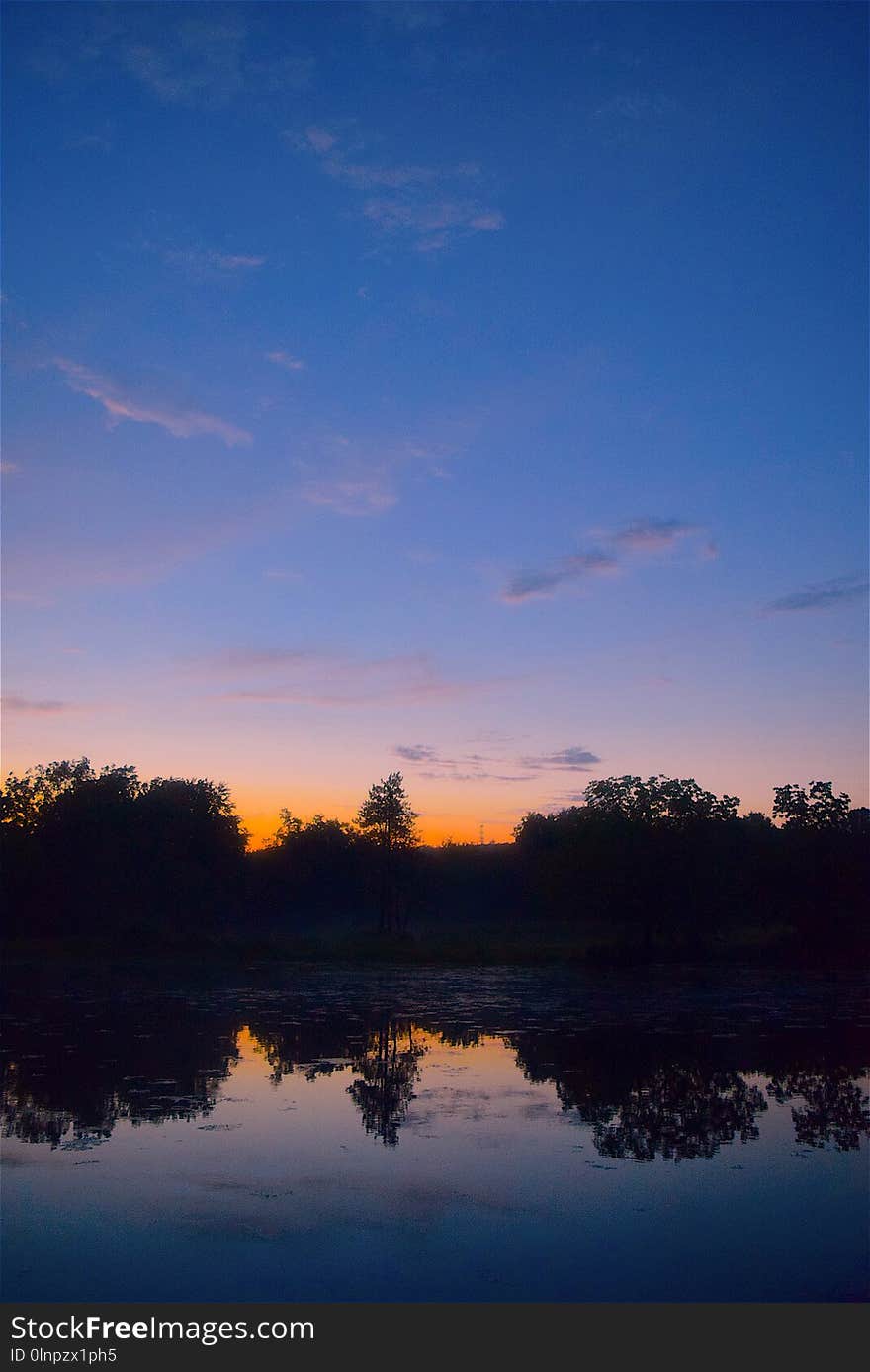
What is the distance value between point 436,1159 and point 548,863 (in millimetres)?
46354

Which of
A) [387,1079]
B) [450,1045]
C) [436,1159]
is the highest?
[436,1159]

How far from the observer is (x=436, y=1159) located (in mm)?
12117

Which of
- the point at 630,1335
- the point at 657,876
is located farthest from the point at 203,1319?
the point at 657,876

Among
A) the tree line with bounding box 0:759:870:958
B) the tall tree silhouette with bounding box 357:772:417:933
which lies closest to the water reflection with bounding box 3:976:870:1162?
the tree line with bounding box 0:759:870:958

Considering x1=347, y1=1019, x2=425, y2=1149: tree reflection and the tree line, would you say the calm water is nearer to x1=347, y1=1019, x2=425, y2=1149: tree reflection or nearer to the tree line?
x1=347, y1=1019, x2=425, y2=1149: tree reflection

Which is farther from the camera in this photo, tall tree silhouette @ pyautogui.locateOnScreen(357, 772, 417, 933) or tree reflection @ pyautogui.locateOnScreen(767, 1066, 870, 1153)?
tall tree silhouette @ pyautogui.locateOnScreen(357, 772, 417, 933)

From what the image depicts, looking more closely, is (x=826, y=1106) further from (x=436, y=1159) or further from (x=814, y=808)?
(x=814, y=808)

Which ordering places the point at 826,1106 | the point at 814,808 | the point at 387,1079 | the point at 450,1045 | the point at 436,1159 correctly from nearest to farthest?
the point at 436,1159 < the point at 826,1106 < the point at 387,1079 < the point at 450,1045 < the point at 814,808

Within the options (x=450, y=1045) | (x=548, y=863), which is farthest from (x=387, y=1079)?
(x=548, y=863)

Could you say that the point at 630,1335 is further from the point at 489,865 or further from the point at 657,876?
the point at 489,865

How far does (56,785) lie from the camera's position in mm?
71312

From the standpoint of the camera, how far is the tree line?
2004 inches

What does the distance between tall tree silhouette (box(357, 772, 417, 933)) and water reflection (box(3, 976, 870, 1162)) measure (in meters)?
38.7

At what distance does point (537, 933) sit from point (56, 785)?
3754cm
